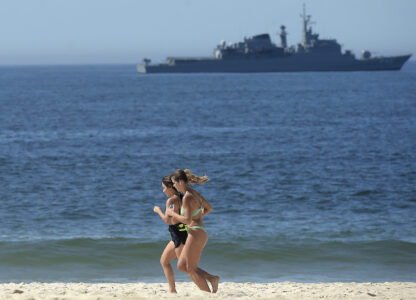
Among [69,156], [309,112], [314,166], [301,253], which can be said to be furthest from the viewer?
[309,112]

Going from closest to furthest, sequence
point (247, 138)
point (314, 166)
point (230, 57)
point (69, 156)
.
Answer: point (314, 166), point (69, 156), point (247, 138), point (230, 57)

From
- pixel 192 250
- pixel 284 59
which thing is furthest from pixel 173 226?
pixel 284 59

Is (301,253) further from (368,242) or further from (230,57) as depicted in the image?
(230,57)

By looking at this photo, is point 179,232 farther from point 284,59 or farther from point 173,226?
point 284,59

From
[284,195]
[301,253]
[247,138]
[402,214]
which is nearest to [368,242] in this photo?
[301,253]

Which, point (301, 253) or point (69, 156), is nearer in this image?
point (301, 253)

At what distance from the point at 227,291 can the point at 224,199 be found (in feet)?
31.6

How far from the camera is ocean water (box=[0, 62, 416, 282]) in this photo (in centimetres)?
1209

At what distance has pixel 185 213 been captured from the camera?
6996 mm

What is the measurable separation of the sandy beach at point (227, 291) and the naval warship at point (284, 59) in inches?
5134

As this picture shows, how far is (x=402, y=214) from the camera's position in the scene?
16484 mm

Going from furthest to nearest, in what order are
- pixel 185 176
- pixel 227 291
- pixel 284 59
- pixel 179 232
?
pixel 284 59, pixel 227 291, pixel 179 232, pixel 185 176

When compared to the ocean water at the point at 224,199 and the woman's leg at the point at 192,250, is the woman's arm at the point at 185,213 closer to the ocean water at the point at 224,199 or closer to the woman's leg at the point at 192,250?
the woman's leg at the point at 192,250

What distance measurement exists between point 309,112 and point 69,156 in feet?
92.0
